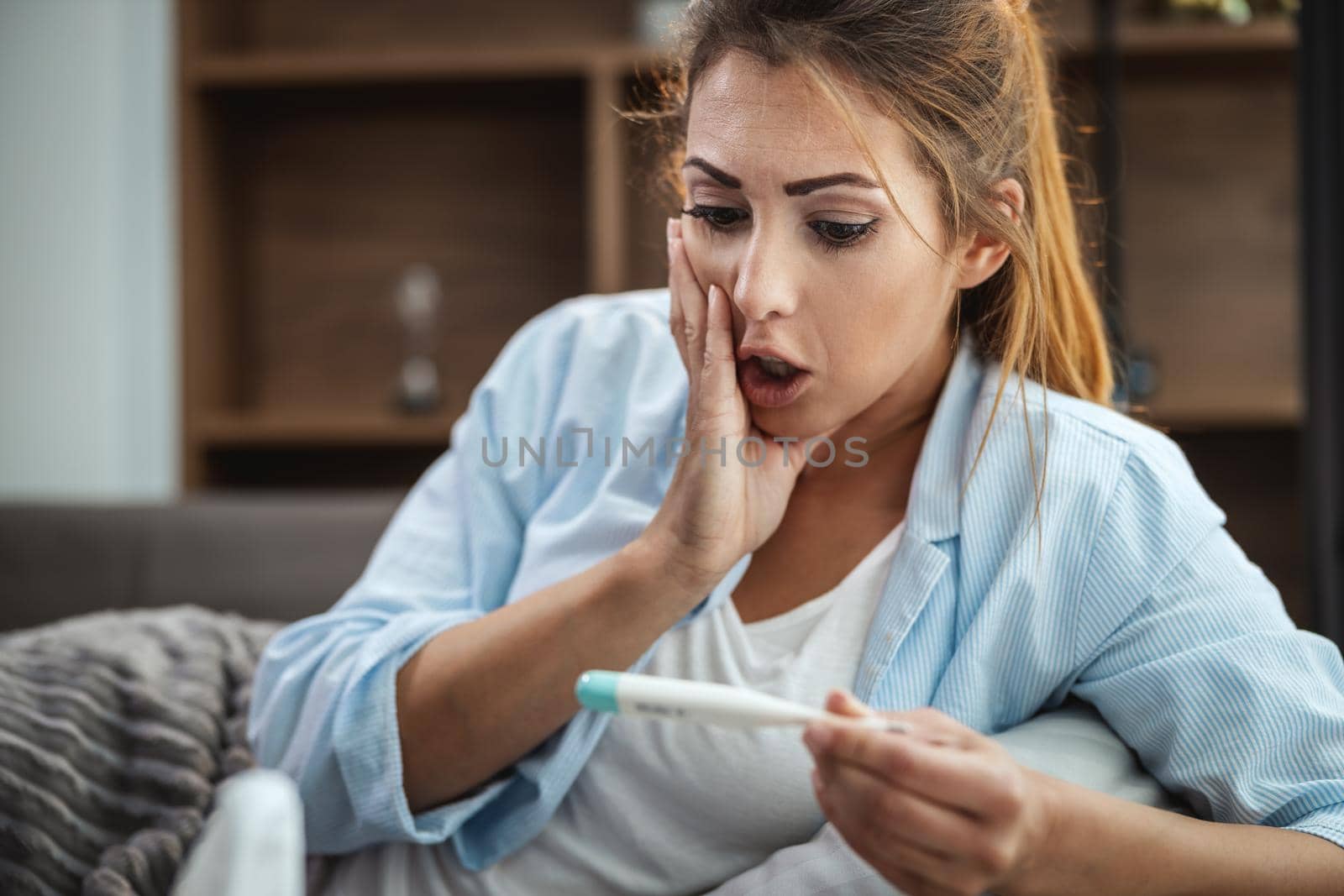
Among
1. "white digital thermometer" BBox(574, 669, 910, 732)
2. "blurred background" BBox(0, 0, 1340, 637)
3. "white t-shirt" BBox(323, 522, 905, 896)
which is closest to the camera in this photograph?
"white digital thermometer" BBox(574, 669, 910, 732)

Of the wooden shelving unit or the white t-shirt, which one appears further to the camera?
the wooden shelving unit

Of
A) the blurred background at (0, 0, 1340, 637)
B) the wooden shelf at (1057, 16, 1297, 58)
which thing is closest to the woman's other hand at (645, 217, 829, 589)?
the blurred background at (0, 0, 1340, 637)

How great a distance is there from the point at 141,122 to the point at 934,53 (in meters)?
2.33

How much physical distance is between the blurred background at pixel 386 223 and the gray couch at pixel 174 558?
0.81 m

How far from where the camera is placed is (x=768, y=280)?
888 mm

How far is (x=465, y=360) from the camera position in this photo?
296 centimetres

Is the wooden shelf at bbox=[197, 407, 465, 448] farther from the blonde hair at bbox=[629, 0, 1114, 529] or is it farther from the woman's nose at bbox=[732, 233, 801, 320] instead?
the woman's nose at bbox=[732, 233, 801, 320]

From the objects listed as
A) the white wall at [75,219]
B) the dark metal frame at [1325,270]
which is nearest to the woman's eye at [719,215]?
the dark metal frame at [1325,270]

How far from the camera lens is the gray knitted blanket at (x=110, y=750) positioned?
3.19ft

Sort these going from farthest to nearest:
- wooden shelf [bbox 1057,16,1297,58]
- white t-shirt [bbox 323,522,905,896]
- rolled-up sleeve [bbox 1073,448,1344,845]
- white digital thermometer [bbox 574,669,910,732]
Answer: wooden shelf [bbox 1057,16,1297,58]
white t-shirt [bbox 323,522,905,896]
rolled-up sleeve [bbox 1073,448,1344,845]
white digital thermometer [bbox 574,669,910,732]

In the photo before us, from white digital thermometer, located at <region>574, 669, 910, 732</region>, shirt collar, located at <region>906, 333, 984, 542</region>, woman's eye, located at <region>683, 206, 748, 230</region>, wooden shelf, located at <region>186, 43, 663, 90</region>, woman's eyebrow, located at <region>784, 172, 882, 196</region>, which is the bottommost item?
white digital thermometer, located at <region>574, 669, 910, 732</region>

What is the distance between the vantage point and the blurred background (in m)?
2.63

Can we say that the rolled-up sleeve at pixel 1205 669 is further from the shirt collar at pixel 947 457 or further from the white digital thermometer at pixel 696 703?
the white digital thermometer at pixel 696 703

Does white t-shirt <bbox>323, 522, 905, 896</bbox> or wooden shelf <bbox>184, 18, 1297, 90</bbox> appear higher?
wooden shelf <bbox>184, 18, 1297, 90</bbox>
